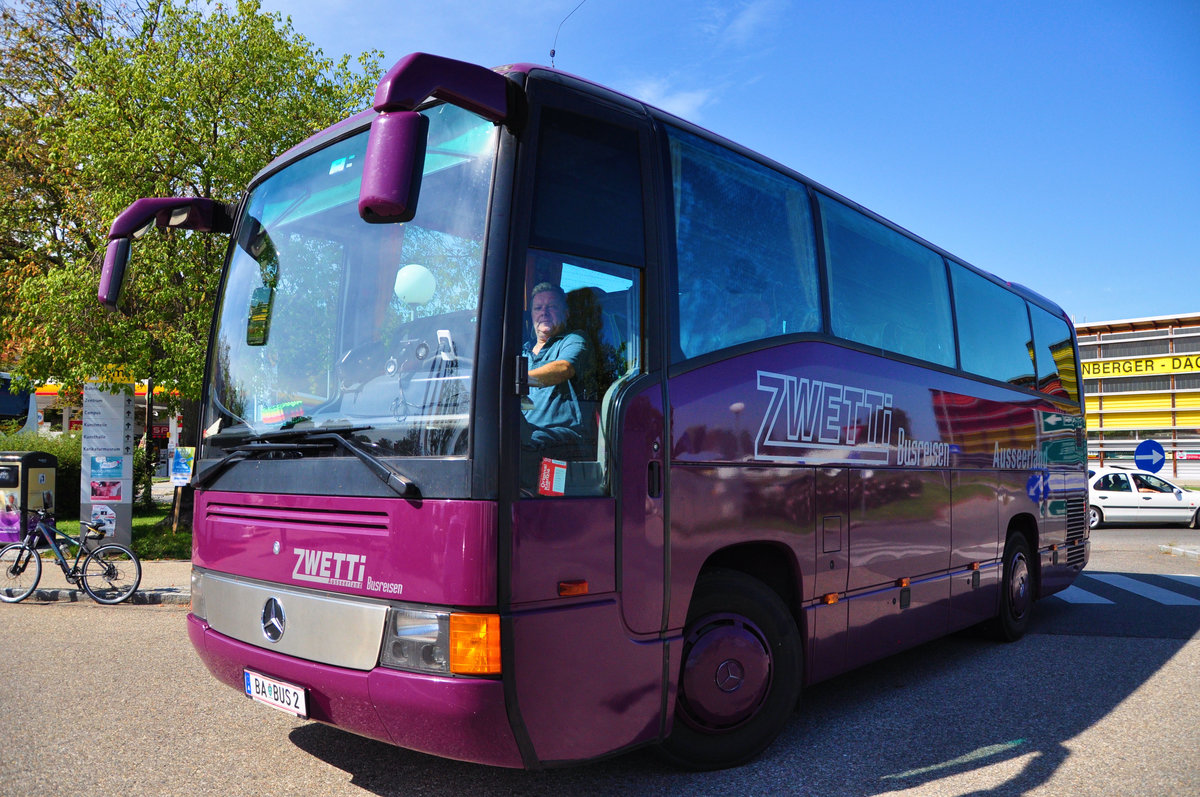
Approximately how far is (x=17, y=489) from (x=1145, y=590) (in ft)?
49.4

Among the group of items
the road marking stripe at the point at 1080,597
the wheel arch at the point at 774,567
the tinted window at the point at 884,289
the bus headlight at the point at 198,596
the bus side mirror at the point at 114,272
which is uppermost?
the tinted window at the point at 884,289

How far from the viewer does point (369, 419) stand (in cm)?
344

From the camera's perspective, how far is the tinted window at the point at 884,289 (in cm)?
548

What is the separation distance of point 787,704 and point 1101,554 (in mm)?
14210

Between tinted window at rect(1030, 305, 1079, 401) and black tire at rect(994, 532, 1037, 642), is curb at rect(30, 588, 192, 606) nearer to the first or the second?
black tire at rect(994, 532, 1037, 642)

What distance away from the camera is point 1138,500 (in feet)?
69.2

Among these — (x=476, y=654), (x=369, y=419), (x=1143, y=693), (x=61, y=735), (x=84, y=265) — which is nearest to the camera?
(x=476, y=654)

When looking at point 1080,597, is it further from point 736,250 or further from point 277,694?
point 277,694

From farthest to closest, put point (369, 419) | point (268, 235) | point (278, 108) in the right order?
point (278, 108) → point (268, 235) → point (369, 419)

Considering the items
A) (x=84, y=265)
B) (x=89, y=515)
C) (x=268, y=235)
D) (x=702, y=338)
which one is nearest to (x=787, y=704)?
(x=702, y=338)

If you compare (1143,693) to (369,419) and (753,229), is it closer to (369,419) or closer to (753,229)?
(753,229)

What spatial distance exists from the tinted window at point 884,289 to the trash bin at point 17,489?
34.9ft

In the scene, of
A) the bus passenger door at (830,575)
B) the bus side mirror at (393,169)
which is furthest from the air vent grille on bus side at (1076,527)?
the bus side mirror at (393,169)

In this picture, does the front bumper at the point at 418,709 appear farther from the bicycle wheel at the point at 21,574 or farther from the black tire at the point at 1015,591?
the bicycle wheel at the point at 21,574
